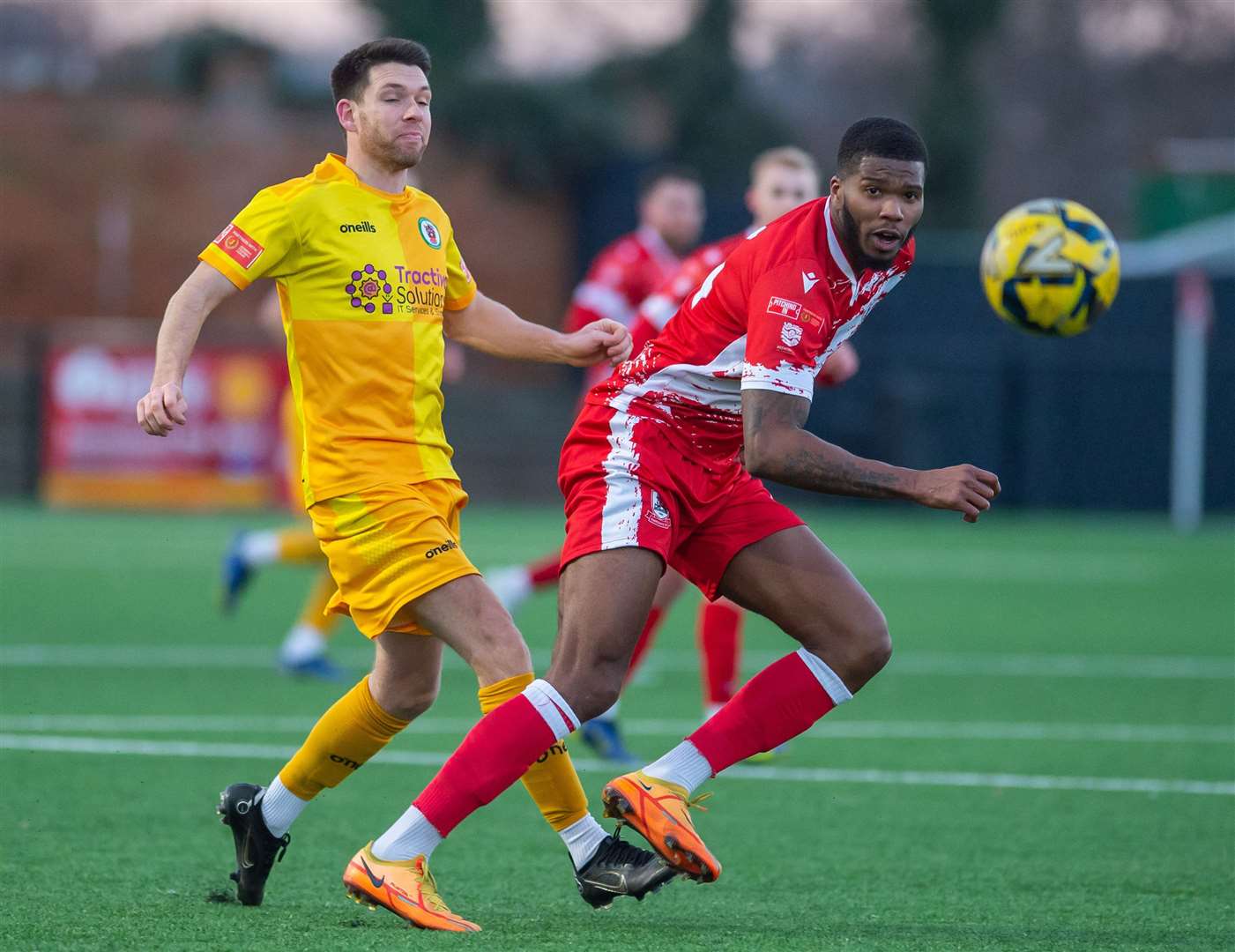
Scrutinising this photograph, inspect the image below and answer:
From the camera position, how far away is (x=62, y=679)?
9688 mm

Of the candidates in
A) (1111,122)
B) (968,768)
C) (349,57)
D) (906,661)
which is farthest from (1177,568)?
(1111,122)

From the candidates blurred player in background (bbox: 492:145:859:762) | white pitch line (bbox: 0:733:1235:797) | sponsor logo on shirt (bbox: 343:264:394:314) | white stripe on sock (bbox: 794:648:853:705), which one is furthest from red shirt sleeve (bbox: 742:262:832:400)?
white pitch line (bbox: 0:733:1235:797)

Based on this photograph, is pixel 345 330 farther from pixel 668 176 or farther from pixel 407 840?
pixel 668 176

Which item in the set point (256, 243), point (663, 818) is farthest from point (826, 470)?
point (256, 243)

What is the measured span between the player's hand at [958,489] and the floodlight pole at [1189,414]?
23.4 m

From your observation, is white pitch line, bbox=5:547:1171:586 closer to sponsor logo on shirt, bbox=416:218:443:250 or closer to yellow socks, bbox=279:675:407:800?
yellow socks, bbox=279:675:407:800

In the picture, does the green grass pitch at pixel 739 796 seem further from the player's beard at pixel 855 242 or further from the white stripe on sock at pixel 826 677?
A: the player's beard at pixel 855 242

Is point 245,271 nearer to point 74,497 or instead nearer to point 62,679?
point 62,679

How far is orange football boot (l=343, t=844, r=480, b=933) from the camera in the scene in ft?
15.1

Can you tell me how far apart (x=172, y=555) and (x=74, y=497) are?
20.1 feet

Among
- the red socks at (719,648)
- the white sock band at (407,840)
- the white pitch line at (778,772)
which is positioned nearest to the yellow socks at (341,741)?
the white sock band at (407,840)

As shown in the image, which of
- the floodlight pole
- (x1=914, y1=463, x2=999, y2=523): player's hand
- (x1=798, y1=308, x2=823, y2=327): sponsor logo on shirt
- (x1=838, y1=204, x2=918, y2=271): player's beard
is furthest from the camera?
the floodlight pole

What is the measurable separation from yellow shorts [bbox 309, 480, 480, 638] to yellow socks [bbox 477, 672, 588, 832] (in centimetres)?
27

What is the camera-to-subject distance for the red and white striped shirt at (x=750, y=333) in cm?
468
